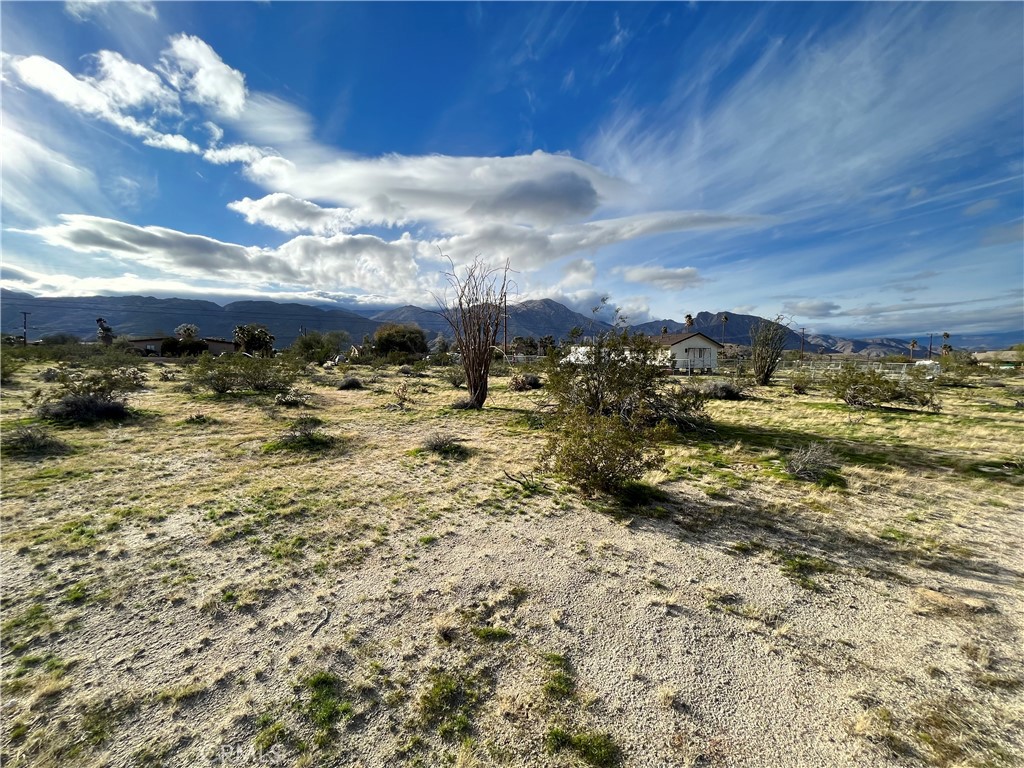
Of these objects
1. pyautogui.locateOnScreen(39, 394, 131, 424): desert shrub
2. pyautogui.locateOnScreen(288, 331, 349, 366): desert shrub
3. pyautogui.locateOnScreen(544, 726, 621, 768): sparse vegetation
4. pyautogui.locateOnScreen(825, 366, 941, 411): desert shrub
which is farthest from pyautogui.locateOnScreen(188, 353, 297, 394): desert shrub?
pyautogui.locateOnScreen(825, 366, 941, 411): desert shrub

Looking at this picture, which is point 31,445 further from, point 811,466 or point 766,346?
point 766,346

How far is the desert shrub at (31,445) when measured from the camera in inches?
318

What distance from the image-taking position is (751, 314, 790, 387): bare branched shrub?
77.3ft

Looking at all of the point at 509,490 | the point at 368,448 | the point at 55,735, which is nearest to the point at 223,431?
the point at 368,448

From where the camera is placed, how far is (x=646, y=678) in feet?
10.2

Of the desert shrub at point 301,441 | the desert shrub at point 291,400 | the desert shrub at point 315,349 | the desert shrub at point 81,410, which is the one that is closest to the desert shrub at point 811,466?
the desert shrub at point 301,441

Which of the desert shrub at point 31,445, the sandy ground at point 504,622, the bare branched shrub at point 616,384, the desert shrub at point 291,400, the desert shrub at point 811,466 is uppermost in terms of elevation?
the bare branched shrub at point 616,384

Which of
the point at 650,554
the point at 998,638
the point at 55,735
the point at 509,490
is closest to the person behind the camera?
the point at 55,735

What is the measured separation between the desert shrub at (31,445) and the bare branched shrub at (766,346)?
2925cm

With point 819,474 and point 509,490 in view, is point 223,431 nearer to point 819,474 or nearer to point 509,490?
point 509,490

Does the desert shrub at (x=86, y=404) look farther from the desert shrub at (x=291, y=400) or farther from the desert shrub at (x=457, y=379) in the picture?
the desert shrub at (x=457, y=379)

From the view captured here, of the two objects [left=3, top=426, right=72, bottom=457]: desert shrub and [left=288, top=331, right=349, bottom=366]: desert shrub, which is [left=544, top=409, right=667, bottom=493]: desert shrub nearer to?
[left=3, top=426, right=72, bottom=457]: desert shrub

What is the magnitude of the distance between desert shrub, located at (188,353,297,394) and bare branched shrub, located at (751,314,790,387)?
26.1 metres

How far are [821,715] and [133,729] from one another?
464cm
